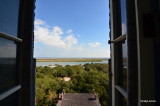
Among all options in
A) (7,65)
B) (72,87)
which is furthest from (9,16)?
(72,87)

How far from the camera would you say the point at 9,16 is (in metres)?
1.13

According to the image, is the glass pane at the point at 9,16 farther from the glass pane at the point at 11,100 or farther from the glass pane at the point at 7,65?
the glass pane at the point at 11,100

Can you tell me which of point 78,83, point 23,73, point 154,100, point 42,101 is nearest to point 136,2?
point 154,100

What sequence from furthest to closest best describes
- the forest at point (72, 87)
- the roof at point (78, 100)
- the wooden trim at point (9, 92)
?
the forest at point (72, 87), the roof at point (78, 100), the wooden trim at point (9, 92)

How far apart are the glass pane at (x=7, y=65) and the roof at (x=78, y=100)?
14.4 m

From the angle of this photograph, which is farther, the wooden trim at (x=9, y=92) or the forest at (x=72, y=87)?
the forest at (x=72, y=87)

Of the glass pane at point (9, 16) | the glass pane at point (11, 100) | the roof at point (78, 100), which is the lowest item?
the roof at point (78, 100)

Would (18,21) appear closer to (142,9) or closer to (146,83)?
(142,9)

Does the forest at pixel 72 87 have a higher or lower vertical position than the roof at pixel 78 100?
higher

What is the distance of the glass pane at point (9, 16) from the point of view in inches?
39.9

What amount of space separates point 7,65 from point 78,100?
15.8m

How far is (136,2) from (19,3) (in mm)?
878

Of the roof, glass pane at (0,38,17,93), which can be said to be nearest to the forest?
the roof

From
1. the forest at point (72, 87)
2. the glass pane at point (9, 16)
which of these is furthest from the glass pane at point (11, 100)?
the forest at point (72, 87)
